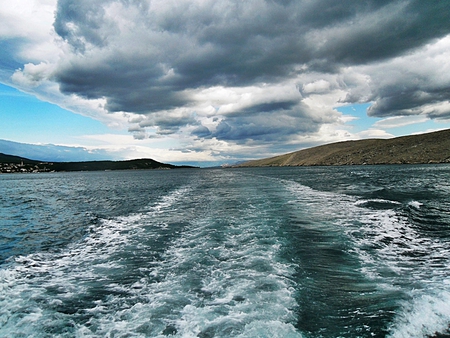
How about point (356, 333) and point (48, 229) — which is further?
point (48, 229)

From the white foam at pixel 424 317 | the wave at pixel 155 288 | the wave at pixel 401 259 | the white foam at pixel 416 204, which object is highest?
the white foam at pixel 416 204

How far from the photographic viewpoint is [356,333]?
7547 mm

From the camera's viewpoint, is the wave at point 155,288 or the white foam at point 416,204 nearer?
the wave at point 155,288

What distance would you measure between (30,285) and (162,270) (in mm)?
5654

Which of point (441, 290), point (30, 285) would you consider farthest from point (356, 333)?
point (30, 285)

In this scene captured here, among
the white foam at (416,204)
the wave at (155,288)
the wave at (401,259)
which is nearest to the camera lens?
the wave at (401,259)

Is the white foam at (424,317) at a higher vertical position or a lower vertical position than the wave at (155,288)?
higher

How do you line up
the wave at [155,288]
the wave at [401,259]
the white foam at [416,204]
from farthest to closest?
the white foam at [416,204]
the wave at [155,288]
the wave at [401,259]

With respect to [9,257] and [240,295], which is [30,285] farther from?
[240,295]

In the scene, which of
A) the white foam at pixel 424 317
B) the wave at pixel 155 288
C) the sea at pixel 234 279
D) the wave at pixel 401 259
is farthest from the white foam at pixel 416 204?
Answer: the white foam at pixel 424 317

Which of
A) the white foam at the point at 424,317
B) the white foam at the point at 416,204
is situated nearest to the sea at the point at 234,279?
the white foam at the point at 424,317

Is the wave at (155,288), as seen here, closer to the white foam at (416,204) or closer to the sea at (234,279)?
the sea at (234,279)

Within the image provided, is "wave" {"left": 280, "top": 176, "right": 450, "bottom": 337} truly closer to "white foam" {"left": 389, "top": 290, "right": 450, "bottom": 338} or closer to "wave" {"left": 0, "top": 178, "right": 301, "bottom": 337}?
"white foam" {"left": 389, "top": 290, "right": 450, "bottom": 338}

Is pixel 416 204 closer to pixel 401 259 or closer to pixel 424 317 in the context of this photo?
pixel 401 259
